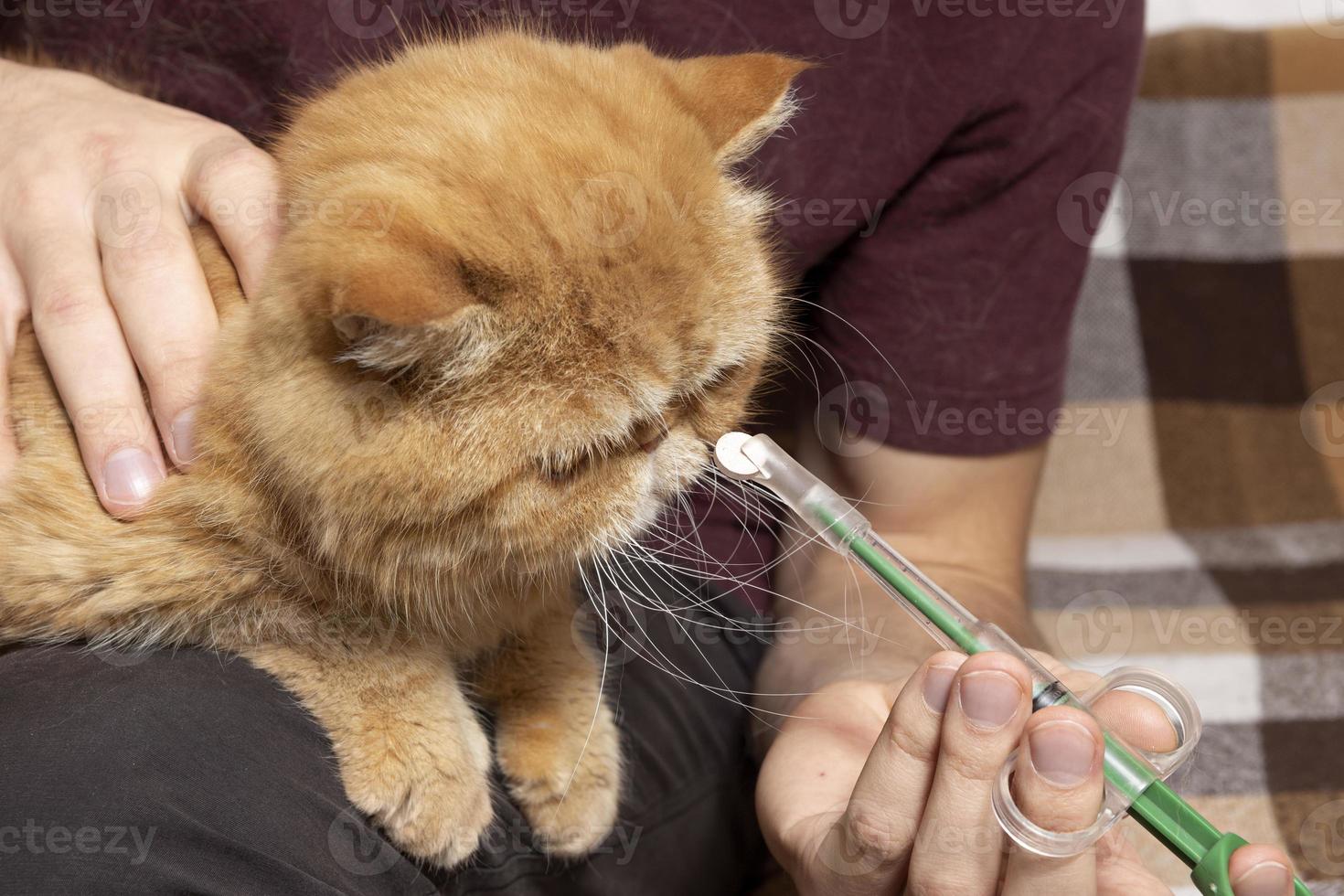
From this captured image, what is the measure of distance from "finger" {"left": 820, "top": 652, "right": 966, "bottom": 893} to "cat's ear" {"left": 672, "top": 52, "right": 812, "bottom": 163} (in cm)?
55

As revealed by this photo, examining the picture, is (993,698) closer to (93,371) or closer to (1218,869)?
(1218,869)

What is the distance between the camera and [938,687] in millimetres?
802

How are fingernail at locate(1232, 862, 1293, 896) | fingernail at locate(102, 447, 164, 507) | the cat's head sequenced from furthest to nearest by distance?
fingernail at locate(102, 447, 164, 507), the cat's head, fingernail at locate(1232, 862, 1293, 896)

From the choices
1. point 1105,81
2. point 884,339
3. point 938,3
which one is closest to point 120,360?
point 884,339

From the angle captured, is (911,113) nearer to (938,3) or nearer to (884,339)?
(938,3)

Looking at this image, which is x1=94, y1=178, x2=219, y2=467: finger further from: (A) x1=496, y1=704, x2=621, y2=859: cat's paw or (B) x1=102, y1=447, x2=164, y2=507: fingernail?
(A) x1=496, y1=704, x2=621, y2=859: cat's paw

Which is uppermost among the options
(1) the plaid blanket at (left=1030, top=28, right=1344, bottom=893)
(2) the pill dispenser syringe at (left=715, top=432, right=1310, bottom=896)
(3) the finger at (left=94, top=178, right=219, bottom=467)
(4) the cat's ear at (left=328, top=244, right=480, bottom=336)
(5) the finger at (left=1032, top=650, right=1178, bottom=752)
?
(4) the cat's ear at (left=328, top=244, right=480, bottom=336)

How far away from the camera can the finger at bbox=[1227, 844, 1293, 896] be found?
67cm

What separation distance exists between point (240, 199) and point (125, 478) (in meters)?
0.29

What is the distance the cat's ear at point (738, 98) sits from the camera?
3.33 feet

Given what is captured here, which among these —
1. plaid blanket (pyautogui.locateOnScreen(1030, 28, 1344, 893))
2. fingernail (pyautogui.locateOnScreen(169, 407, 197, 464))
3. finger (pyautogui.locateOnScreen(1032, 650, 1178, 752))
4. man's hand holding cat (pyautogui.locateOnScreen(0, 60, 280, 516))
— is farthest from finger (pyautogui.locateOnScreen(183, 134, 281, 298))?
plaid blanket (pyautogui.locateOnScreen(1030, 28, 1344, 893))

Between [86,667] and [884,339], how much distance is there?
110cm

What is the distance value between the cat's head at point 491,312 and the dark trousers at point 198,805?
0.20 meters

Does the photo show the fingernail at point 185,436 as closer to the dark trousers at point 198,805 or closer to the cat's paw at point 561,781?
the dark trousers at point 198,805
